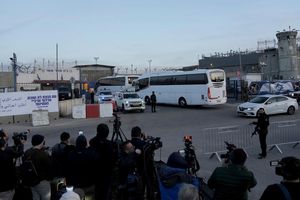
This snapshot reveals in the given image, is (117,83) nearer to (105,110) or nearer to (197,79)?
(197,79)

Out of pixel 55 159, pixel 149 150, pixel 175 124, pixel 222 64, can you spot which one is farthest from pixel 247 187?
pixel 222 64

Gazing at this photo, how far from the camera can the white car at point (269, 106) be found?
2733 cm

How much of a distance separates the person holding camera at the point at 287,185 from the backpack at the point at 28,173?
393 cm

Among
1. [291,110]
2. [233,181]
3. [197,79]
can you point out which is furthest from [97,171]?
[197,79]

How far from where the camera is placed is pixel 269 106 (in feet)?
91.4

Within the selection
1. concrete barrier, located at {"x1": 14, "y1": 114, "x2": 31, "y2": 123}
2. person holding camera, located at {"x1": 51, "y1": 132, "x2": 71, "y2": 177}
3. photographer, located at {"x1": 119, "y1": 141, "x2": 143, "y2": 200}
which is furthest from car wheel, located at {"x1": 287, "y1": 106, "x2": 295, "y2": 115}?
photographer, located at {"x1": 119, "y1": 141, "x2": 143, "y2": 200}

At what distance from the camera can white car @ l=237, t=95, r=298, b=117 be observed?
89.7 ft

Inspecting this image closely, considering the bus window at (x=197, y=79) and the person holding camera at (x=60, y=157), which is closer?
the person holding camera at (x=60, y=157)

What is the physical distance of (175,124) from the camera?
81.4 ft

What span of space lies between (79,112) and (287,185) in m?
26.6

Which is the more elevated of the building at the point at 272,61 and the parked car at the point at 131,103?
the building at the point at 272,61

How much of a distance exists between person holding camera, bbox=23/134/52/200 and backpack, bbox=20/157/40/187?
0.15 feet

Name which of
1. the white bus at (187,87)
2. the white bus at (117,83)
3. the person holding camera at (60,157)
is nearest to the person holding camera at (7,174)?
the person holding camera at (60,157)

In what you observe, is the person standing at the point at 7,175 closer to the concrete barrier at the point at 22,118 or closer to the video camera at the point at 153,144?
the video camera at the point at 153,144
